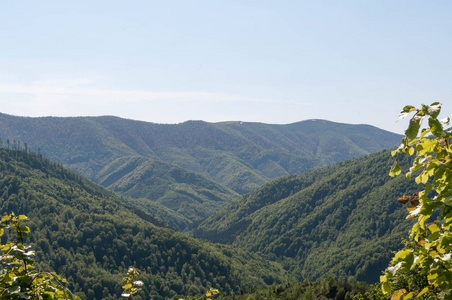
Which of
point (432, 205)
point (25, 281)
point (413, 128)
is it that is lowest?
point (25, 281)

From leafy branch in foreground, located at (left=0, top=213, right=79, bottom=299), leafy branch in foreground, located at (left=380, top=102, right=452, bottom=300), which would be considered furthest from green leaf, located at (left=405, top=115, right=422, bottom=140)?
leafy branch in foreground, located at (left=0, top=213, right=79, bottom=299)

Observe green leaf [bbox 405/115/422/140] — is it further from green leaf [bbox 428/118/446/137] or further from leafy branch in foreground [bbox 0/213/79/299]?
leafy branch in foreground [bbox 0/213/79/299]

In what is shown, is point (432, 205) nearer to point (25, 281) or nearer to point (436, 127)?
point (436, 127)

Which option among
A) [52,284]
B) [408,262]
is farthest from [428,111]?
[52,284]

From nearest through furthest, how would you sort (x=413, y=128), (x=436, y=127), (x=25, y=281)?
(x=436, y=127) < (x=413, y=128) < (x=25, y=281)

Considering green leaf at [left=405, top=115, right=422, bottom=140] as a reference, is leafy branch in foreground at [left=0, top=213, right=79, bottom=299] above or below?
below

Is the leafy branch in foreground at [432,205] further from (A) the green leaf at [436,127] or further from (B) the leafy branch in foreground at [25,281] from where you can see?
(B) the leafy branch in foreground at [25,281]

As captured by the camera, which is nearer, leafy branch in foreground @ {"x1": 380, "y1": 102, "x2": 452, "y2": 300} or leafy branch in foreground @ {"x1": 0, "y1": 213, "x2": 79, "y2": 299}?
leafy branch in foreground @ {"x1": 380, "y1": 102, "x2": 452, "y2": 300}

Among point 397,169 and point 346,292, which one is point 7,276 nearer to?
point 397,169

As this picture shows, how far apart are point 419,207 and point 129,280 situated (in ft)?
31.1

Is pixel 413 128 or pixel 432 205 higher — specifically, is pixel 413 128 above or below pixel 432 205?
above

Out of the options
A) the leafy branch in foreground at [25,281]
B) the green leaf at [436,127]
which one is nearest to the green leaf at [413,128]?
the green leaf at [436,127]

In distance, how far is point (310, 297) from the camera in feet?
398

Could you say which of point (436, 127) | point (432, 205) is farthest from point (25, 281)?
point (436, 127)
